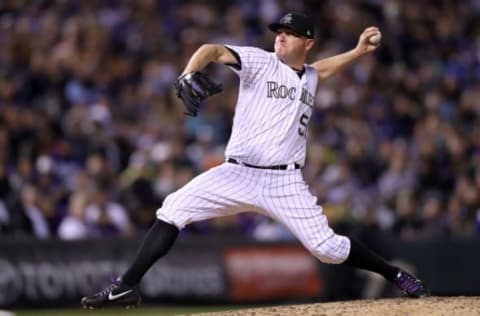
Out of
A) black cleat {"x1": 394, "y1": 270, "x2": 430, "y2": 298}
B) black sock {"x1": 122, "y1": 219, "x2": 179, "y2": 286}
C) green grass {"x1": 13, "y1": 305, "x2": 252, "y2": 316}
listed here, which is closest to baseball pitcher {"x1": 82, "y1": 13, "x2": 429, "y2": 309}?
black sock {"x1": 122, "y1": 219, "x2": 179, "y2": 286}

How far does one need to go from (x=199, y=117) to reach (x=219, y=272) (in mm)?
2812

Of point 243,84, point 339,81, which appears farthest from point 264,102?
point 339,81

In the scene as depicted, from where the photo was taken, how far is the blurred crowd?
1272cm

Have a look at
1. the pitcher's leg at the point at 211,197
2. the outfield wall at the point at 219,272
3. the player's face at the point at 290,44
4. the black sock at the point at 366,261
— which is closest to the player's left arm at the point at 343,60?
the player's face at the point at 290,44

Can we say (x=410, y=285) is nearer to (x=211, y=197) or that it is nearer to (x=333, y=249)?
(x=333, y=249)

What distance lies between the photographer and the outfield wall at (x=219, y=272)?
11922mm

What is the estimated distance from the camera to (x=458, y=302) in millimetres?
7555

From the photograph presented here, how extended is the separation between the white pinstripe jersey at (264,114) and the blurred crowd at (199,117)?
4.89 meters

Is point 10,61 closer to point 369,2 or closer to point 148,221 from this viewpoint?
point 148,221

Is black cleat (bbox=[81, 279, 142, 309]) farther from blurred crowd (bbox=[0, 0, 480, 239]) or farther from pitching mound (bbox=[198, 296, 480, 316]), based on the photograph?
blurred crowd (bbox=[0, 0, 480, 239])

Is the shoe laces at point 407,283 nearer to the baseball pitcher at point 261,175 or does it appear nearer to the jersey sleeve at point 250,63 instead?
the baseball pitcher at point 261,175

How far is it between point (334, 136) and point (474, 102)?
6.97ft

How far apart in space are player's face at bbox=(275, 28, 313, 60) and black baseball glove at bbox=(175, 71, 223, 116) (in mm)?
974

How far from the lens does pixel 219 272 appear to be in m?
12.7
